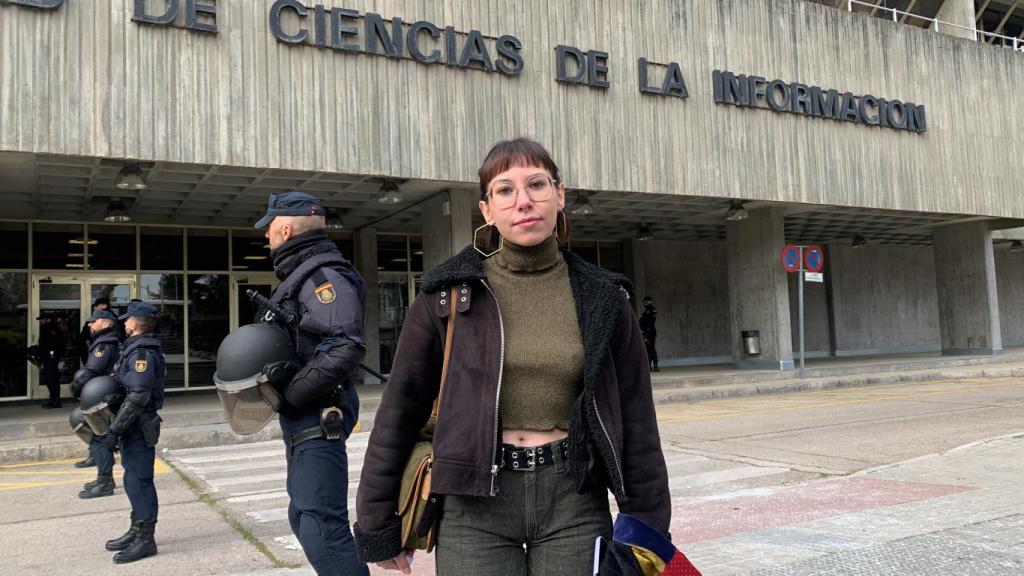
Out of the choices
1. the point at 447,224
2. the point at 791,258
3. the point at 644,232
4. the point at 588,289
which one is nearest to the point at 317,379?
the point at 588,289

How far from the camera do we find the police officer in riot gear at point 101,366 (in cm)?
752

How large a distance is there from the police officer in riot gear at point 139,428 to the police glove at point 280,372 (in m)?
2.61

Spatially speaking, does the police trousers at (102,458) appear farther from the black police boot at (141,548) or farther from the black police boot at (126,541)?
the black police boot at (141,548)

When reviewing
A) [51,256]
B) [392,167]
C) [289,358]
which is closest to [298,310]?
[289,358]

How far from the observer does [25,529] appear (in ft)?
21.6

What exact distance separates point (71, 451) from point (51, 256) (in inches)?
311

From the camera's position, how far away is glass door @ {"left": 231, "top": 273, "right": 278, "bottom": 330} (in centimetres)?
1927

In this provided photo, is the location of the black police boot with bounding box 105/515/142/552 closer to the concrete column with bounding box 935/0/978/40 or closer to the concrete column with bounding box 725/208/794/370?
the concrete column with bounding box 725/208/794/370

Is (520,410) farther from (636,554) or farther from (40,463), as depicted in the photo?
(40,463)

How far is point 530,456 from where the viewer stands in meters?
A: 2.27

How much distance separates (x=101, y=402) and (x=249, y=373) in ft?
11.0

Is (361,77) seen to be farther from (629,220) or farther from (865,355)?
(865,355)

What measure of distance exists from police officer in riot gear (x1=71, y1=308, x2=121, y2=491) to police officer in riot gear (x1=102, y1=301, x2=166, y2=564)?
1403 millimetres

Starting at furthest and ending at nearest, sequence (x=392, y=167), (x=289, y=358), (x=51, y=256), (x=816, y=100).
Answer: (x=816, y=100)
(x=51, y=256)
(x=392, y=167)
(x=289, y=358)
